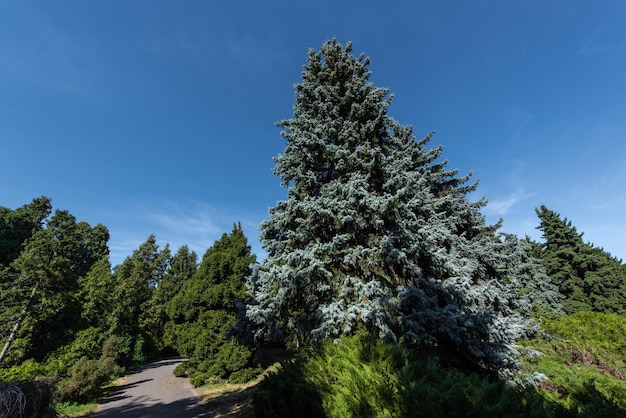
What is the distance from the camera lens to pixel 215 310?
13688 mm

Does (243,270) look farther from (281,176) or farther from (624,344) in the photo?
(624,344)

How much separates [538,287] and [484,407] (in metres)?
29.9

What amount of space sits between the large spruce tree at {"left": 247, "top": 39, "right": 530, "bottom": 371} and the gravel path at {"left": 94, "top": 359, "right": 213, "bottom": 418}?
498 cm

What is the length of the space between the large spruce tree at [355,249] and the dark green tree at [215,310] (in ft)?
18.2

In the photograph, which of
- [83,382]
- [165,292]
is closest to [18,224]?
[165,292]

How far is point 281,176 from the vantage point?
9203 millimetres

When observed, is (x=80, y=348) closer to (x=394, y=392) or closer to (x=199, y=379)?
(x=199, y=379)

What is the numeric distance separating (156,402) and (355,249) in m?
11.1

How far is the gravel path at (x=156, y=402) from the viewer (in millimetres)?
9391

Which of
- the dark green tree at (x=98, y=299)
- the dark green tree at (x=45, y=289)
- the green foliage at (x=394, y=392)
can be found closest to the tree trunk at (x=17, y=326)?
the dark green tree at (x=45, y=289)

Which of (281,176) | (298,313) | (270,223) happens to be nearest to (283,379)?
(298,313)

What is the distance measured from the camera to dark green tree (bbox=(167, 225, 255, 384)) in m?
12.2

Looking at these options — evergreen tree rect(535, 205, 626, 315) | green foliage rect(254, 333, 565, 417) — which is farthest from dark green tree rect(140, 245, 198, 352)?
evergreen tree rect(535, 205, 626, 315)

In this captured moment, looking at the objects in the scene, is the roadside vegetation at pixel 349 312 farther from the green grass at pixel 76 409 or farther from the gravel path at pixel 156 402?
the gravel path at pixel 156 402
